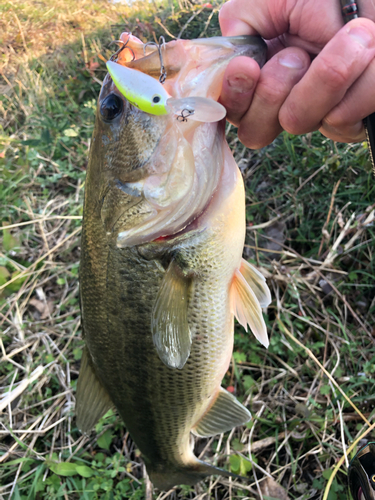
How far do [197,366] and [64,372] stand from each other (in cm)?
152

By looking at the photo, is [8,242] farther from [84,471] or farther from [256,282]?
[256,282]

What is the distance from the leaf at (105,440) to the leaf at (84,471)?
0.15m

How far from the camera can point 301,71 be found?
4.06 ft

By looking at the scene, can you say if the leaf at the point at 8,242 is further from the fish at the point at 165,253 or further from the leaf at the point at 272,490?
the leaf at the point at 272,490

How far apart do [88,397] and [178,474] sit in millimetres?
658

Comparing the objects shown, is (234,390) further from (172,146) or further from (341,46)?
(341,46)

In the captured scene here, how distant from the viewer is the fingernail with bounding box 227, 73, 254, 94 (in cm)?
115

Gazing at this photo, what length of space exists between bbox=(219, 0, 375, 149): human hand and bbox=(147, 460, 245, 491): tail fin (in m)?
1.71

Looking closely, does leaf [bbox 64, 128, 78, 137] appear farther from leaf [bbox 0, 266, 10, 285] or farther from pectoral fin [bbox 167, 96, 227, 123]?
pectoral fin [bbox 167, 96, 227, 123]

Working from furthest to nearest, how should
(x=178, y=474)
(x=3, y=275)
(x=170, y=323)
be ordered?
(x=3, y=275), (x=178, y=474), (x=170, y=323)

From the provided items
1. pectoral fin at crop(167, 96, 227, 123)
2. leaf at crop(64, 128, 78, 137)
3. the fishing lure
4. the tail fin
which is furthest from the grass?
pectoral fin at crop(167, 96, 227, 123)

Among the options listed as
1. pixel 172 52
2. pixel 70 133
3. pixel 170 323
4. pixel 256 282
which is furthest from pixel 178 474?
pixel 70 133

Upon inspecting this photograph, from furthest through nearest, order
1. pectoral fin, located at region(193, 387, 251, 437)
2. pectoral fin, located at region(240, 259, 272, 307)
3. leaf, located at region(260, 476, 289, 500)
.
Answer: leaf, located at region(260, 476, 289, 500) → pectoral fin, located at region(193, 387, 251, 437) → pectoral fin, located at region(240, 259, 272, 307)

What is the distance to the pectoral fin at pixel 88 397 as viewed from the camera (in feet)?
5.65
